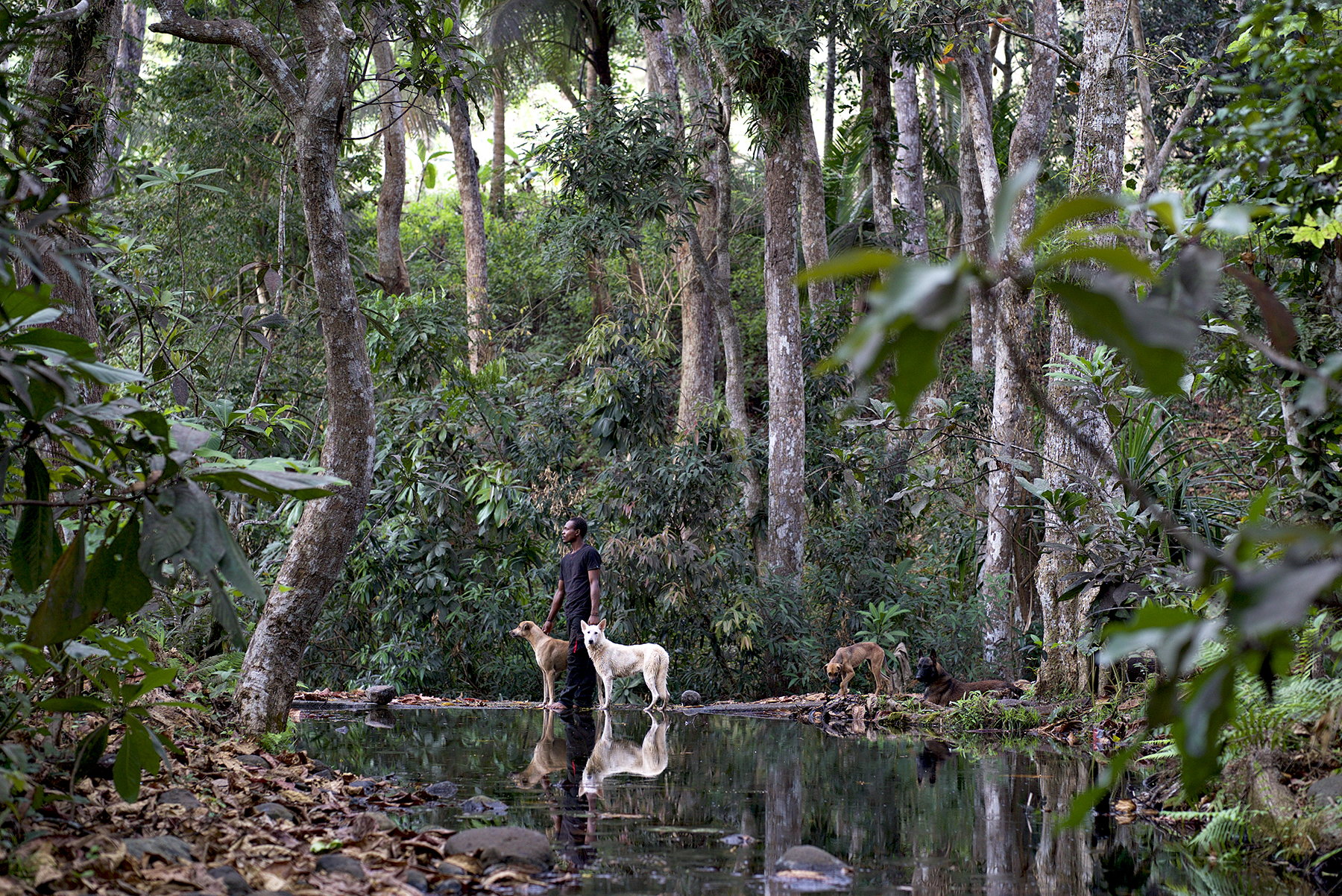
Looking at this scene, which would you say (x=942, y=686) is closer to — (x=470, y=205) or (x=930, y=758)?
(x=930, y=758)

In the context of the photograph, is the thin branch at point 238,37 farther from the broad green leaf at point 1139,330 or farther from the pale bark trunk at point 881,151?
the pale bark trunk at point 881,151

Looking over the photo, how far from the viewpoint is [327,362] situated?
601 centimetres

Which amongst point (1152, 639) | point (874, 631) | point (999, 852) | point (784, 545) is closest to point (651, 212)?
point (784, 545)

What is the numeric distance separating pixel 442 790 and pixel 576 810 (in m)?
0.75

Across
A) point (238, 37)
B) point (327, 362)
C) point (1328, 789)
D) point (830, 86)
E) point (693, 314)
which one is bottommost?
point (1328, 789)

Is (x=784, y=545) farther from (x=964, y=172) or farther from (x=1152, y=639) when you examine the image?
(x=1152, y=639)

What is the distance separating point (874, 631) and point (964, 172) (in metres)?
9.61

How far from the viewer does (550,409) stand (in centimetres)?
1155

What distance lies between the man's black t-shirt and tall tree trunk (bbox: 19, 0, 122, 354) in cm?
416

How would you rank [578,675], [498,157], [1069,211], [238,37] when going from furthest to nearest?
[498,157]
[578,675]
[238,37]
[1069,211]

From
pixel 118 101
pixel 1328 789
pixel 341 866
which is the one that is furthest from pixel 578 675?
pixel 118 101

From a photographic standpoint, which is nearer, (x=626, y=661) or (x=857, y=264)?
(x=857, y=264)

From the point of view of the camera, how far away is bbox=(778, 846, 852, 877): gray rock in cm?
384

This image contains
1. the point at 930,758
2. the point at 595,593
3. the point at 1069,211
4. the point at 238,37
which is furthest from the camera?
the point at 595,593
